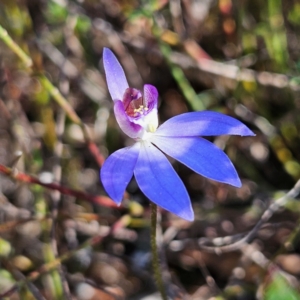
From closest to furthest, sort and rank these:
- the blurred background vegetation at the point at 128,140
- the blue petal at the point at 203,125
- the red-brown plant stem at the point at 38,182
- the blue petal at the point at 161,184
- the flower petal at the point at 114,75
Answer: the blue petal at the point at 161,184 → the blue petal at the point at 203,125 → the flower petal at the point at 114,75 → the red-brown plant stem at the point at 38,182 → the blurred background vegetation at the point at 128,140

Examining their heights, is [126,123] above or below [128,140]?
above

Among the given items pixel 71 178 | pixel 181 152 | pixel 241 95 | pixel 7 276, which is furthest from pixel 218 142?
pixel 7 276

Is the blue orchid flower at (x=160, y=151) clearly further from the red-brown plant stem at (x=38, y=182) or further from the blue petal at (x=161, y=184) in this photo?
the red-brown plant stem at (x=38, y=182)

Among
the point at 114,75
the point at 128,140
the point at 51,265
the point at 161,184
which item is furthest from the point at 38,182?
the point at 128,140

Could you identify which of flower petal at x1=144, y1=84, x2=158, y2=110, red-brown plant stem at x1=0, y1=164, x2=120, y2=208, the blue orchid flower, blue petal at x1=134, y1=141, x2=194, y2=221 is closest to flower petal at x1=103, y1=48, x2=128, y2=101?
the blue orchid flower

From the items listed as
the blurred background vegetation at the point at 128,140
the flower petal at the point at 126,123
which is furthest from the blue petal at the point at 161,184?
the blurred background vegetation at the point at 128,140

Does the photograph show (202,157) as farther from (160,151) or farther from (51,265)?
(51,265)
